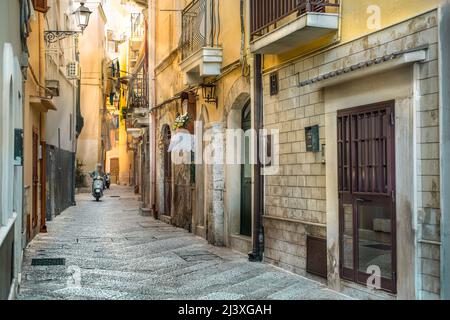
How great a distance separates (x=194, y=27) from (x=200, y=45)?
0.80 metres

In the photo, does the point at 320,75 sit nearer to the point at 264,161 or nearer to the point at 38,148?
the point at 264,161

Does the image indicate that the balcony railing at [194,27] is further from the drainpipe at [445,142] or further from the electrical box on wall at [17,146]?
the drainpipe at [445,142]

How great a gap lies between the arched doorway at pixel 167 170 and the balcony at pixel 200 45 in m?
4.35

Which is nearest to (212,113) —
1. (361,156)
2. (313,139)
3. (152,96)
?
(313,139)

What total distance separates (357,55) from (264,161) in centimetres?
327

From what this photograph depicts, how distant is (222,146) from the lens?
12992 millimetres

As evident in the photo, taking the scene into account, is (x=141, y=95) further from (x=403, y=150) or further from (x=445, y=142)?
(x=445, y=142)

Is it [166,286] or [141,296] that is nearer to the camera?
[141,296]

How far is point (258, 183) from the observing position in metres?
10.6

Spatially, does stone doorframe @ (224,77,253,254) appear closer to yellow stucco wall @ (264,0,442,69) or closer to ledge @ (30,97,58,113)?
yellow stucco wall @ (264,0,442,69)

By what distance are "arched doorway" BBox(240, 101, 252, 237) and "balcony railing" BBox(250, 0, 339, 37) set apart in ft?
7.34

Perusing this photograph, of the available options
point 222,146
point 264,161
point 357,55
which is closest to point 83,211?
point 222,146

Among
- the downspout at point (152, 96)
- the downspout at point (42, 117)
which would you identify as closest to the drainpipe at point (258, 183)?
the downspout at point (42, 117)

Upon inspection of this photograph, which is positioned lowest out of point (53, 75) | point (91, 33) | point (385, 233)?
point (385, 233)
